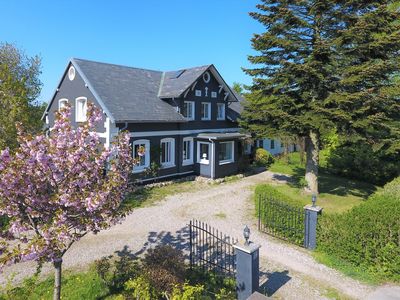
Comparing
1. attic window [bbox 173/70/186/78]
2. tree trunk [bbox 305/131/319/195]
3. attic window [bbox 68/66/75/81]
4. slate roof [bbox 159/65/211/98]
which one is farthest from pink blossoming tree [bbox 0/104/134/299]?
attic window [bbox 173/70/186/78]

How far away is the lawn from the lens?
1612 centimetres

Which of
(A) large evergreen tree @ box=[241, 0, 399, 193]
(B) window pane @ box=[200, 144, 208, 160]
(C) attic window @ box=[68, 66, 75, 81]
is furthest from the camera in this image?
(B) window pane @ box=[200, 144, 208, 160]

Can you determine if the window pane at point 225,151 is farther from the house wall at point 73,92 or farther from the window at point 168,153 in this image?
the house wall at point 73,92

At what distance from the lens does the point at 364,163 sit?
20938 mm

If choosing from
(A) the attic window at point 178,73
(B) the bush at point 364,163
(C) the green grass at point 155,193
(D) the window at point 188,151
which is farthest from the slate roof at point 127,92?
(B) the bush at point 364,163

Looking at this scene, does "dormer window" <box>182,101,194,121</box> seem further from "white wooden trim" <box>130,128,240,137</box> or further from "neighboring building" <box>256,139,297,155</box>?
"neighboring building" <box>256,139,297,155</box>

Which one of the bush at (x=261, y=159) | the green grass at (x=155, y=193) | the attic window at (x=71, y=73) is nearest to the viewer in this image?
the green grass at (x=155, y=193)

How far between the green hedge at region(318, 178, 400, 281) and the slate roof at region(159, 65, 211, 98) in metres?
14.5

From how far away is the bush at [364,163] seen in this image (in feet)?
64.9

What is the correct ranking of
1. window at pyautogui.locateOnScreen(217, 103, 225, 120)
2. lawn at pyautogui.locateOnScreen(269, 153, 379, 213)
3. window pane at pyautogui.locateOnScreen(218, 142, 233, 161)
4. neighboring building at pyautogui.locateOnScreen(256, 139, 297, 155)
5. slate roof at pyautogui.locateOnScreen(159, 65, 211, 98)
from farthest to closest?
neighboring building at pyautogui.locateOnScreen(256, 139, 297, 155)
window at pyautogui.locateOnScreen(217, 103, 225, 120)
window pane at pyautogui.locateOnScreen(218, 142, 233, 161)
slate roof at pyautogui.locateOnScreen(159, 65, 211, 98)
lawn at pyautogui.locateOnScreen(269, 153, 379, 213)

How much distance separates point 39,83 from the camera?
91.9 ft

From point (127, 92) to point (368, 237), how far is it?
16501mm

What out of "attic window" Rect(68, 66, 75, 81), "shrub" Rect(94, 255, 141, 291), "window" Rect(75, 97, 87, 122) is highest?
"attic window" Rect(68, 66, 75, 81)

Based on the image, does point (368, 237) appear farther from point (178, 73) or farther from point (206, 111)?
point (178, 73)
